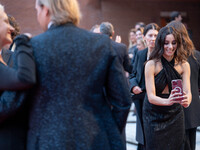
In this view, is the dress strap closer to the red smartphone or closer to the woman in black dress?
the woman in black dress

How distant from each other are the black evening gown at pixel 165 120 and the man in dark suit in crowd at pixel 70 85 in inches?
50.8

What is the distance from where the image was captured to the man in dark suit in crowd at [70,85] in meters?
2.00

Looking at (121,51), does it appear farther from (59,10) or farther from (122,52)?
(59,10)

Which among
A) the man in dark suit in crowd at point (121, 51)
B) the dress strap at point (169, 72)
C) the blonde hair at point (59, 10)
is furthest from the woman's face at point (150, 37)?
the blonde hair at point (59, 10)

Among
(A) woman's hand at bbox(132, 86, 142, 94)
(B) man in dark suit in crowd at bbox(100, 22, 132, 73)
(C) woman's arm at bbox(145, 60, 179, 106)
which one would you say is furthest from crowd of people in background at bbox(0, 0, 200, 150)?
(A) woman's hand at bbox(132, 86, 142, 94)

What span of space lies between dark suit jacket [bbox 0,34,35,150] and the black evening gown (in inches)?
62.0

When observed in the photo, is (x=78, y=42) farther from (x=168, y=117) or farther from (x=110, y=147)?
(x=168, y=117)

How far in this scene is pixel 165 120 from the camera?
335 centimetres

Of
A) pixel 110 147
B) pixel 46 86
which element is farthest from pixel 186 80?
pixel 46 86

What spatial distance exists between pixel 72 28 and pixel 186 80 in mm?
1705

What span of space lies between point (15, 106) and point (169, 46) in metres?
1.89

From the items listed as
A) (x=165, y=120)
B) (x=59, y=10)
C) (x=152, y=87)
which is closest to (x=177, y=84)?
(x=152, y=87)

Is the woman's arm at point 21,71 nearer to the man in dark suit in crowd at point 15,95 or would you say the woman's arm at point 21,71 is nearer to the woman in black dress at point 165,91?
the man in dark suit in crowd at point 15,95

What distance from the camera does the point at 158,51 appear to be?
3.44 meters
